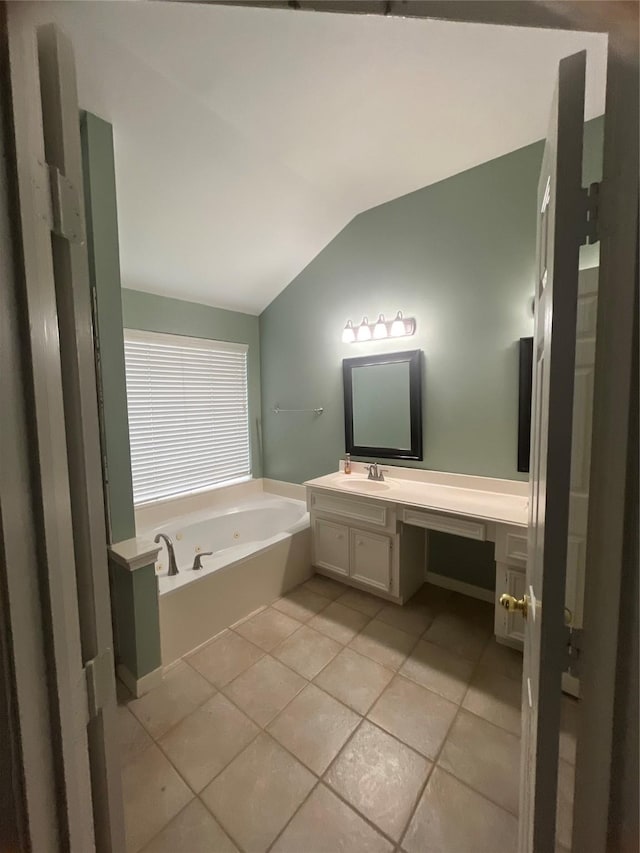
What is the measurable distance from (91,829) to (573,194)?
1.33 m

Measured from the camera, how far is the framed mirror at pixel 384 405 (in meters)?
2.57

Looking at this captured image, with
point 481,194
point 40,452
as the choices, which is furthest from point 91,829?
point 481,194

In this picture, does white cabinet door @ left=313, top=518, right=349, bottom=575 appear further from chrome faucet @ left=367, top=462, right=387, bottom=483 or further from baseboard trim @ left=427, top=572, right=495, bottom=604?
baseboard trim @ left=427, top=572, right=495, bottom=604

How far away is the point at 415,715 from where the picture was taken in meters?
1.54

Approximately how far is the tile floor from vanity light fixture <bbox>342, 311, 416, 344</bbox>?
2.01 meters

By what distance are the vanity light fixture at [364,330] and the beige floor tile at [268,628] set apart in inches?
83.0

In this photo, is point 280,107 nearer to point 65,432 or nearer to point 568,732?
point 65,432

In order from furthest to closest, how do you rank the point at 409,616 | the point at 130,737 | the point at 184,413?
the point at 184,413 < the point at 409,616 < the point at 130,737

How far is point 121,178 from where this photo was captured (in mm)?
1825

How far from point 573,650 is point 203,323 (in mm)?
3198

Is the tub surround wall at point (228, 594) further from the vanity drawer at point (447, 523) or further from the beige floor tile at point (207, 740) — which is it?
the vanity drawer at point (447, 523)

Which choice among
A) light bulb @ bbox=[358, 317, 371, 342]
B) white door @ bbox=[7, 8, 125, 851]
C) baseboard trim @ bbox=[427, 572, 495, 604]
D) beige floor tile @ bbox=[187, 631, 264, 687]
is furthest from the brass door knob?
light bulb @ bbox=[358, 317, 371, 342]

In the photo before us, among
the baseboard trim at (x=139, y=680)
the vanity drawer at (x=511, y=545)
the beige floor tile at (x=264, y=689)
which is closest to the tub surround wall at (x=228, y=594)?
the baseboard trim at (x=139, y=680)

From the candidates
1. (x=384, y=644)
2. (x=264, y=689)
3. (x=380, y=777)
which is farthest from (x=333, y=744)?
(x=384, y=644)
